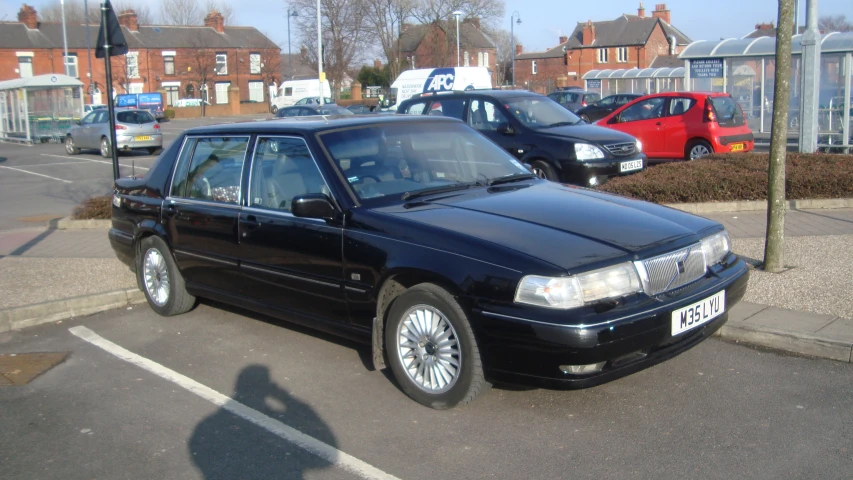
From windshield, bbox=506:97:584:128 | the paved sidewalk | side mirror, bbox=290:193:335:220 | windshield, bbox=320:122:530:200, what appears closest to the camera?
side mirror, bbox=290:193:335:220

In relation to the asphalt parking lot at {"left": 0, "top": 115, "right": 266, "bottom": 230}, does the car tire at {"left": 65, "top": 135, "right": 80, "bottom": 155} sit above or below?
above

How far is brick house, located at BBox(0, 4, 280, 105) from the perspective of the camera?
229 ft

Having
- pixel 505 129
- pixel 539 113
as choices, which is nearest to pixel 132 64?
pixel 539 113

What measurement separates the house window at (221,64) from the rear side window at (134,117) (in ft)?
177

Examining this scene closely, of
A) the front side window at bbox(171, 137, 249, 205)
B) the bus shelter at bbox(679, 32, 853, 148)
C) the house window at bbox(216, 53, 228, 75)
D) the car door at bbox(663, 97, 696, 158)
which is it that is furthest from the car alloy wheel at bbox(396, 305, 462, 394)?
the house window at bbox(216, 53, 228, 75)

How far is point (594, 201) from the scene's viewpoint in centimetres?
542

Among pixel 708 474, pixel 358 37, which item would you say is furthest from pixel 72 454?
pixel 358 37

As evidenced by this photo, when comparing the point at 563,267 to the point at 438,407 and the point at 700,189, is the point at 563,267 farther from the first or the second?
the point at 700,189

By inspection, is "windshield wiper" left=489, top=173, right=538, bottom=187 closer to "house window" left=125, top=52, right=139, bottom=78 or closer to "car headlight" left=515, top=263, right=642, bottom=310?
"car headlight" left=515, top=263, right=642, bottom=310

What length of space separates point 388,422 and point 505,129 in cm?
776

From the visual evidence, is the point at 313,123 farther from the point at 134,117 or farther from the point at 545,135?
the point at 134,117

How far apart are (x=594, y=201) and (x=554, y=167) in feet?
20.1

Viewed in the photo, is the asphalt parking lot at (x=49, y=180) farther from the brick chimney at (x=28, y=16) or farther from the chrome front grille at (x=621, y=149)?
the brick chimney at (x=28, y=16)

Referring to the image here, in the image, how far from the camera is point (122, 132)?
26.2 meters
